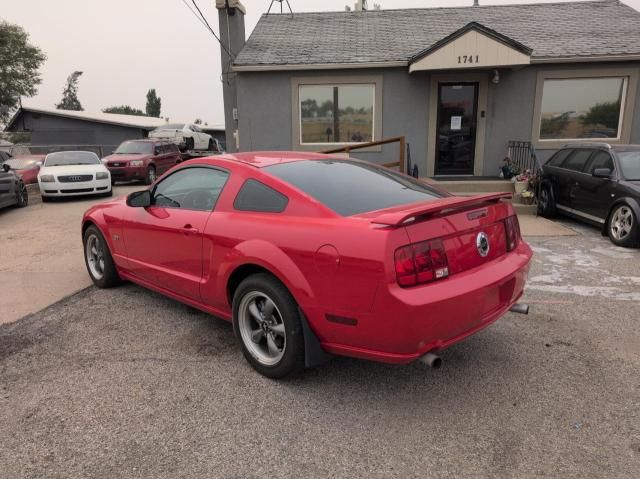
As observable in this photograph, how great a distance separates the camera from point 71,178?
42.9 feet

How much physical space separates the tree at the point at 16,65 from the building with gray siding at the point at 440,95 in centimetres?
3994

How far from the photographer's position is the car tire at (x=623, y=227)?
6.87m

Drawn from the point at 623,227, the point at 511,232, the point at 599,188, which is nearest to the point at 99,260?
the point at 511,232

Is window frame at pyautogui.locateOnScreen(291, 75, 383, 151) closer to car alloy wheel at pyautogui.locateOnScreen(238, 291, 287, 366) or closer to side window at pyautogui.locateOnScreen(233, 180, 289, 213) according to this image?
side window at pyautogui.locateOnScreen(233, 180, 289, 213)

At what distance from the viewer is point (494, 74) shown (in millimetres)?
11859

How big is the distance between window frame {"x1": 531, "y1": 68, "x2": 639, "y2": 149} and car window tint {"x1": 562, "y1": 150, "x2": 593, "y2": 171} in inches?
134

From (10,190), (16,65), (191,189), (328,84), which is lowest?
(10,190)

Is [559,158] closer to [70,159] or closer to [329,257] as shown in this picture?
[329,257]

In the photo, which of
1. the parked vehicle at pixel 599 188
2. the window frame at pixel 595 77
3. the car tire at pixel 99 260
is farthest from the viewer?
the window frame at pixel 595 77

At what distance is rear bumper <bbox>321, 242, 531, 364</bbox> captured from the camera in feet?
8.48

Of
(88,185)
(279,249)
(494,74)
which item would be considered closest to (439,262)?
(279,249)

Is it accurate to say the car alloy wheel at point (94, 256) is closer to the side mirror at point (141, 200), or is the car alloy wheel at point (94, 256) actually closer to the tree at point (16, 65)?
the side mirror at point (141, 200)

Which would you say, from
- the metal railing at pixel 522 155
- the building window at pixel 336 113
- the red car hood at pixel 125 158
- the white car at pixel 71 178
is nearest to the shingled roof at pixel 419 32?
the building window at pixel 336 113

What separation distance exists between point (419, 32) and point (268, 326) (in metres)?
12.5
